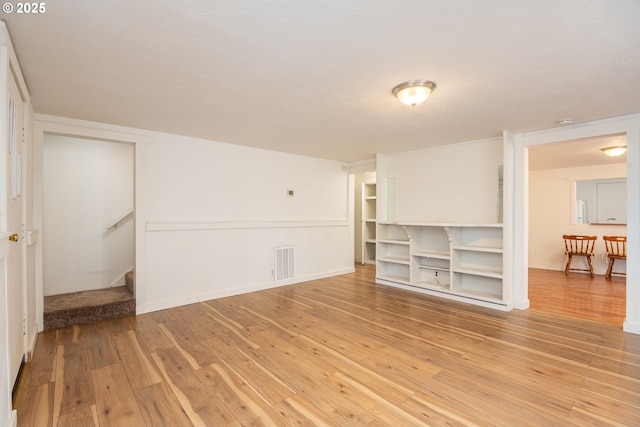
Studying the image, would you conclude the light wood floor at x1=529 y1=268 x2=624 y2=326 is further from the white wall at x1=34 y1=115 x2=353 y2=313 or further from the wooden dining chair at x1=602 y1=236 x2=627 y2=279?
the white wall at x1=34 y1=115 x2=353 y2=313

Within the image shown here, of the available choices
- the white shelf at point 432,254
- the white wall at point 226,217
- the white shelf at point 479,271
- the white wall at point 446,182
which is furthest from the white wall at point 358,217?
the white shelf at point 479,271

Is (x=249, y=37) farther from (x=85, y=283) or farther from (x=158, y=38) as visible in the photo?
(x=85, y=283)

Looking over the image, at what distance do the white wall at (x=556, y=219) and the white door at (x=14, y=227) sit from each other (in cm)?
877

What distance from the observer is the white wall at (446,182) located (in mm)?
4395

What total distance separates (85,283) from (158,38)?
4.07 meters

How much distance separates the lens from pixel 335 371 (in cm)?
240

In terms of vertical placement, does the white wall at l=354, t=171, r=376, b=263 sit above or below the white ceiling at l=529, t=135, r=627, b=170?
below

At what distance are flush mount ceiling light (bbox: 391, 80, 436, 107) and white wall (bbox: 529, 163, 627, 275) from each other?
6.19 metres

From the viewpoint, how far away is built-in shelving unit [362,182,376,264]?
24.6 ft

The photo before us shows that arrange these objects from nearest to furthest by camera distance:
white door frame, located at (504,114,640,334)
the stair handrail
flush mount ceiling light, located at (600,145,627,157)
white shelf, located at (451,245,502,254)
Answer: white door frame, located at (504,114,640,334), white shelf, located at (451,245,502,254), the stair handrail, flush mount ceiling light, located at (600,145,627,157)

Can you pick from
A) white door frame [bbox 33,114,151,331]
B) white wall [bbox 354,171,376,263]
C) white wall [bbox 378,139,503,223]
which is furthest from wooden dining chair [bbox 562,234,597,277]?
white door frame [bbox 33,114,151,331]

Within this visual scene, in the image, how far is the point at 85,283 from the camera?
4379mm

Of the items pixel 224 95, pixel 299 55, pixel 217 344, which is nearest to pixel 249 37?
pixel 299 55

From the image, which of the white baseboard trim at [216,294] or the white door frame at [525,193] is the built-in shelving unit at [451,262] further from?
the white baseboard trim at [216,294]
